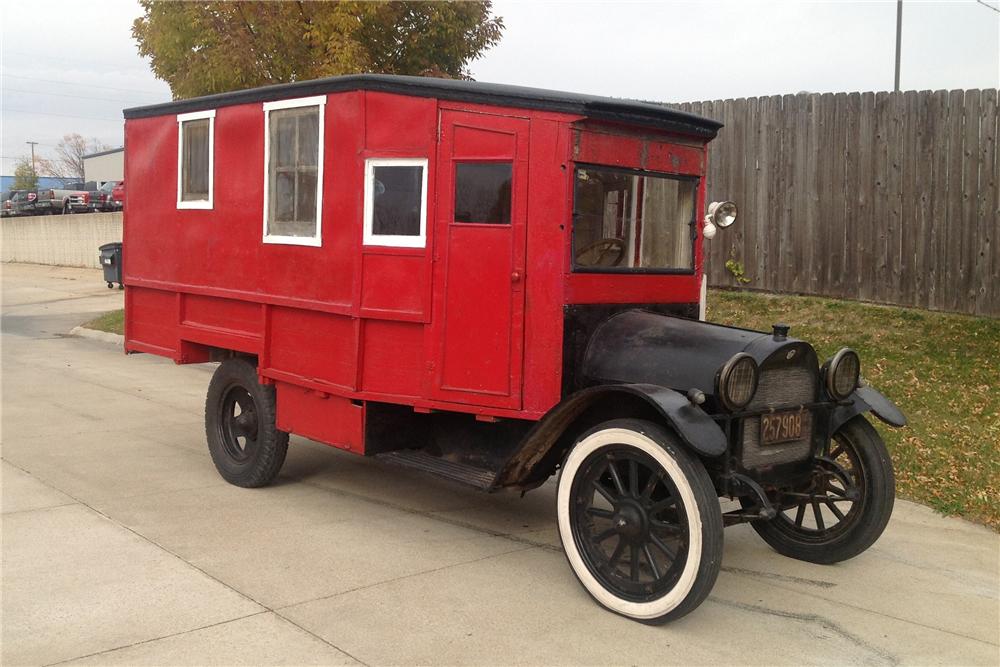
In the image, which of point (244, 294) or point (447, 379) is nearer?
point (447, 379)

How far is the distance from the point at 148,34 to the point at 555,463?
9.02m

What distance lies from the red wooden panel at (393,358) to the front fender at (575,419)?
800 millimetres

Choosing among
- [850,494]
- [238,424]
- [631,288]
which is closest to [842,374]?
[850,494]

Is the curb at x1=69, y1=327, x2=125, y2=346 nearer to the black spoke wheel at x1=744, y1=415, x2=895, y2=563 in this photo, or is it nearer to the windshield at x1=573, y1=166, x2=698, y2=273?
the windshield at x1=573, y1=166, x2=698, y2=273

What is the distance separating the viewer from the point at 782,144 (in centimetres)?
1102

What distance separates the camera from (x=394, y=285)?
554cm

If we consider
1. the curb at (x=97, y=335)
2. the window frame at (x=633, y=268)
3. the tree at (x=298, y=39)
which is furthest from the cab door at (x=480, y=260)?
the curb at (x=97, y=335)

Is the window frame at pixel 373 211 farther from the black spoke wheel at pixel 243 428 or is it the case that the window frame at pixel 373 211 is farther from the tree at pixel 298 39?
the tree at pixel 298 39

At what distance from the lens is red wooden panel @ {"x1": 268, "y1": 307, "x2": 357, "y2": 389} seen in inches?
228

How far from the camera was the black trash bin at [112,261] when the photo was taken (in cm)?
2064

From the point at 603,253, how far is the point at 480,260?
718mm

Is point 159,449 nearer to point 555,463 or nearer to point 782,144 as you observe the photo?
point 555,463

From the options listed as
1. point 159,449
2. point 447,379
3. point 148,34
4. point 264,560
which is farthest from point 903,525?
point 148,34

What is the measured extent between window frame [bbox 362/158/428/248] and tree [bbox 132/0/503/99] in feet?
17.1
